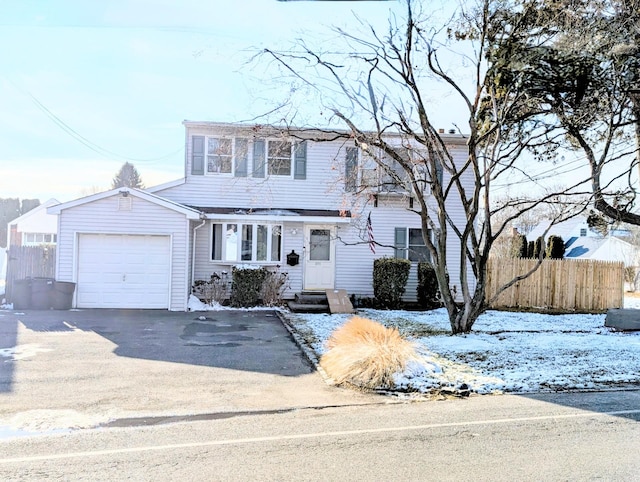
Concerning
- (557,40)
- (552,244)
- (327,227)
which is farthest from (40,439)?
(552,244)

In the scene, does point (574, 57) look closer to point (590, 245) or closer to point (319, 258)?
point (319, 258)

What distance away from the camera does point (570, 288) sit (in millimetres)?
16375

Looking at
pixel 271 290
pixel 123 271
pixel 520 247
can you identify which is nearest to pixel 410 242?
pixel 271 290

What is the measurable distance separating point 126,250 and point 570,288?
14.1 m

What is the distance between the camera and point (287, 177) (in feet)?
52.1

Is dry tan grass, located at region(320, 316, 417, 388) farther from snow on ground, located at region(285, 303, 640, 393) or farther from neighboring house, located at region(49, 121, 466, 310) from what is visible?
neighboring house, located at region(49, 121, 466, 310)

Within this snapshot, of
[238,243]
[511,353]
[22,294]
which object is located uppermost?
[238,243]

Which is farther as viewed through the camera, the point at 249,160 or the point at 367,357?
the point at 249,160

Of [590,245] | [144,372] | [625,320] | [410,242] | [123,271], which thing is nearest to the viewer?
[144,372]

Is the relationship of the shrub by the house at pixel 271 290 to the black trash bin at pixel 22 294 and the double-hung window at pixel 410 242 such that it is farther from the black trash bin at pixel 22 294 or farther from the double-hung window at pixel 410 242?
the black trash bin at pixel 22 294

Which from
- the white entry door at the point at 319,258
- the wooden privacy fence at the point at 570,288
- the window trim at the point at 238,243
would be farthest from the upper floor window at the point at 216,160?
the wooden privacy fence at the point at 570,288

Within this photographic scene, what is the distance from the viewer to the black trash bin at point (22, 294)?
13258 millimetres

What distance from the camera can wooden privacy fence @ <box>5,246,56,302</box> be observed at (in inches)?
586

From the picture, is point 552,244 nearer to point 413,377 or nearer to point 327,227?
point 327,227
